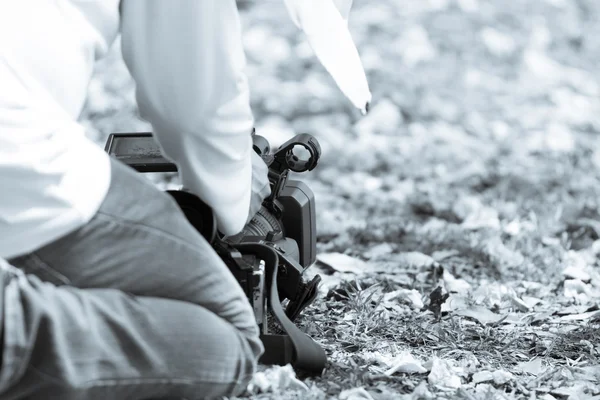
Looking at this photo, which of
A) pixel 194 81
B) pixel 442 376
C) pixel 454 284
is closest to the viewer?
pixel 194 81

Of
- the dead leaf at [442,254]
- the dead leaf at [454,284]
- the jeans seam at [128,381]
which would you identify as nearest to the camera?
the jeans seam at [128,381]

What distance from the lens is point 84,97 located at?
55.2 inches

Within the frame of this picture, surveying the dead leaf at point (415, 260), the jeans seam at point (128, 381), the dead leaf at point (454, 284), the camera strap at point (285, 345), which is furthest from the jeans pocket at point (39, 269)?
the dead leaf at point (415, 260)

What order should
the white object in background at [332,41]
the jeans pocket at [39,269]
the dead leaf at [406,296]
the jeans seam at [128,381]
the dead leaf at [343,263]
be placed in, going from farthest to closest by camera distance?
the dead leaf at [343,263], the dead leaf at [406,296], the white object in background at [332,41], the jeans pocket at [39,269], the jeans seam at [128,381]

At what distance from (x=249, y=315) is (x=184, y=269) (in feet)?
0.48

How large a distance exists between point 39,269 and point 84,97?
0.27 metres

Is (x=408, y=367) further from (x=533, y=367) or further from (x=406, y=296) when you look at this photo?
(x=406, y=296)

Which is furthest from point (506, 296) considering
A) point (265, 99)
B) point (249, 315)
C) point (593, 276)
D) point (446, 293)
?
point (265, 99)

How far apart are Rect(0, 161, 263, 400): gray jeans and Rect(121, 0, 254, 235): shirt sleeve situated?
10cm

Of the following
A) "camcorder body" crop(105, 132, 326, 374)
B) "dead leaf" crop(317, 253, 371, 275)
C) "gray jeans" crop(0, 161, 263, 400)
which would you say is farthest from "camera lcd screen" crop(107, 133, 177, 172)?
"dead leaf" crop(317, 253, 371, 275)

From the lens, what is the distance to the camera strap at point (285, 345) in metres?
1.57

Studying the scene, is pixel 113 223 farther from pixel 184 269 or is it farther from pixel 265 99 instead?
pixel 265 99

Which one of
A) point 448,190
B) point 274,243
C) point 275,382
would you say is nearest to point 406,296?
point 274,243

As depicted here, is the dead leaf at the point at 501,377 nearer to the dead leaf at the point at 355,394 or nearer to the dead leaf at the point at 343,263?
the dead leaf at the point at 355,394
